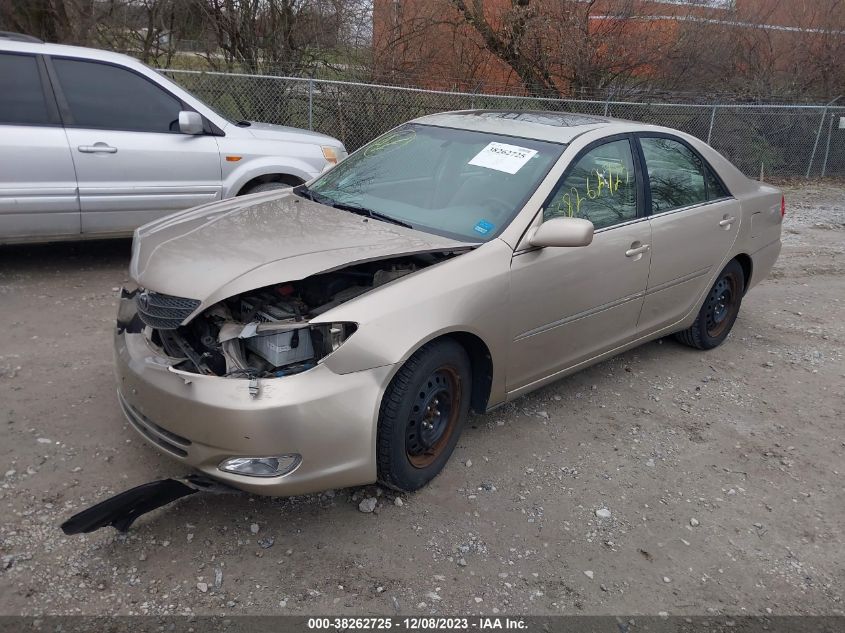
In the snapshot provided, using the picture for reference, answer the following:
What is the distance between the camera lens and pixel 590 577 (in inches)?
114

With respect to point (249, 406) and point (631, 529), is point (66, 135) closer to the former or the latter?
point (249, 406)

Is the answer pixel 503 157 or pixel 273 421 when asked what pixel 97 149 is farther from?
pixel 273 421

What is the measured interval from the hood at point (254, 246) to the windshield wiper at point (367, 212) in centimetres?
Answer: 6

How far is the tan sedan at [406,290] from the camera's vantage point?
275cm

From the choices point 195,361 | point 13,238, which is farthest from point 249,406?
point 13,238

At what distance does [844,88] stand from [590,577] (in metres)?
16.2

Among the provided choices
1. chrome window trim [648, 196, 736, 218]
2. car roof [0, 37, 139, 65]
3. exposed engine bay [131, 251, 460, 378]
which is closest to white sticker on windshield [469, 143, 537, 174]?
exposed engine bay [131, 251, 460, 378]

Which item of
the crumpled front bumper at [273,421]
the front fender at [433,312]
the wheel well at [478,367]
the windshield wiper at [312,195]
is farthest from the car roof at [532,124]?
the crumpled front bumper at [273,421]

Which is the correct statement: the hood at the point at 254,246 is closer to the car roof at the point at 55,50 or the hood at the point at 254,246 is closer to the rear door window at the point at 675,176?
the rear door window at the point at 675,176

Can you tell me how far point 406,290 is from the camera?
301 centimetres

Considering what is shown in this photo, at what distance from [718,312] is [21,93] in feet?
18.3

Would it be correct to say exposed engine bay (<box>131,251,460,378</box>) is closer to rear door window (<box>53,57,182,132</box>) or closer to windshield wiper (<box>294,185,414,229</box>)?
windshield wiper (<box>294,185,414,229</box>)

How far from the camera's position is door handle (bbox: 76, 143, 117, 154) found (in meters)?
5.45

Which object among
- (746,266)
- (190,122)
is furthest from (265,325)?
(746,266)
